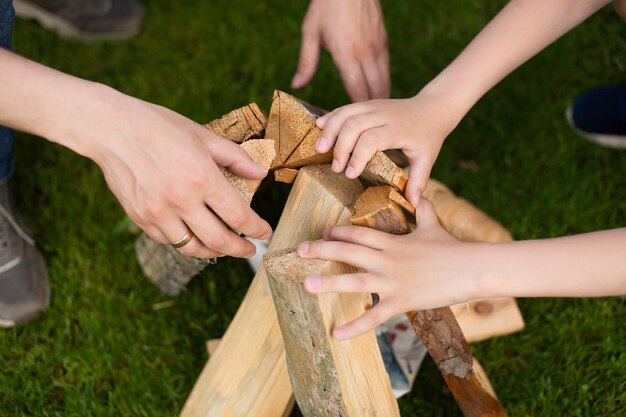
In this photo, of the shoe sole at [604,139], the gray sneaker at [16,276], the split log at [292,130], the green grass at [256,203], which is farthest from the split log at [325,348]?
the shoe sole at [604,139]

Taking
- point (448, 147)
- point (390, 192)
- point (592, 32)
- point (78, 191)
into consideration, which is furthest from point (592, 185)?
point (78, 191)

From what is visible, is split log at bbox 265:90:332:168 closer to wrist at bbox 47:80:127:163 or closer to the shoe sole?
wrist at bbox 47:80:127:163

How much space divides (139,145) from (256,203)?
1023mm

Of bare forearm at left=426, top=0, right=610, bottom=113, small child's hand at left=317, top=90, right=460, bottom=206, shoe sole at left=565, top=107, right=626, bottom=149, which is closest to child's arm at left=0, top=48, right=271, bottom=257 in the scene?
small child's hand at left=317, top=90, right=460, bottom=206

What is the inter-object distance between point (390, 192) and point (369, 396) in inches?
17.8

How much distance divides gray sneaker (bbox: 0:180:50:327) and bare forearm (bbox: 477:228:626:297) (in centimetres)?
144

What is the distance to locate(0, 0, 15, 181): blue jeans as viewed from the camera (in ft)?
5.83

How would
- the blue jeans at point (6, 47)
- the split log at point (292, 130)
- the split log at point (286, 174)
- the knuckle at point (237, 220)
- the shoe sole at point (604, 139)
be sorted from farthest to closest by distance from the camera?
the shoe sole at point (604, 139)
the blue jeans at point (6, 47)
the split log at point (286, 174)
the split log at point (292, 130)
the knuckle at point (237, 220)

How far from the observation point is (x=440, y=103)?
156 centimetres

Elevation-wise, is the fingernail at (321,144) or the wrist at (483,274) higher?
the fingernail at (321,144)

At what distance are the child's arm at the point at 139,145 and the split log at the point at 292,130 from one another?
174 millimetres

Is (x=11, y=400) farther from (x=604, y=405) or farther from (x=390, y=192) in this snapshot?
(x=604, y=405)

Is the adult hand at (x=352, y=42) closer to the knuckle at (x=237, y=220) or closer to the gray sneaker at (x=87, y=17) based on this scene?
the knuckle at (x=237, y=220)

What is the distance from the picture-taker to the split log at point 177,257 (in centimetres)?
144
